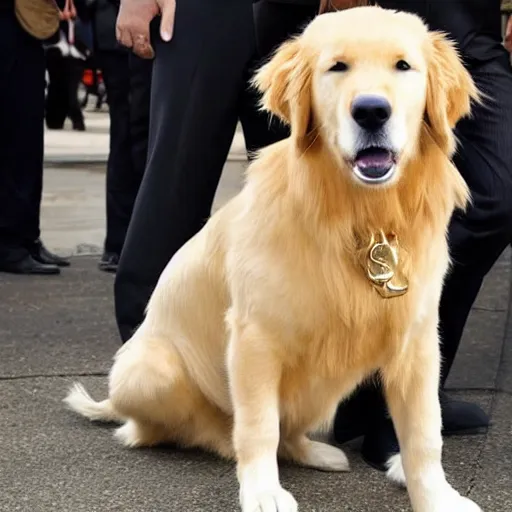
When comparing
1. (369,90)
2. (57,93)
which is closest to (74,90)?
(57,93)

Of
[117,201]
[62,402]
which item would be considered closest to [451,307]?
[62,402]

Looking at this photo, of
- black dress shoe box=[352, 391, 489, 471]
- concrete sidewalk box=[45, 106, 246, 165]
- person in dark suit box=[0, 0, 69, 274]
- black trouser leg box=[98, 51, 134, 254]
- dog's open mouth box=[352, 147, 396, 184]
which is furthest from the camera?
concrete sidewalk box=[45, 106, 246, 165]

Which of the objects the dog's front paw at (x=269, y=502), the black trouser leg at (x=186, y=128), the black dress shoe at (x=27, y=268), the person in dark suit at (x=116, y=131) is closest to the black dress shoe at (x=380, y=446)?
the dog's front paw at (x=269, y=502)

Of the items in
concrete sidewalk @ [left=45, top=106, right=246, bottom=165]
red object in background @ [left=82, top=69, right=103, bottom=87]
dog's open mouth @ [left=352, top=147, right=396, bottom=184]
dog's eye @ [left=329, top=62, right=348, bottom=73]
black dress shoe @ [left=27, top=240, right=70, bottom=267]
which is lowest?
red object in background @ [left=82, top=69, right=103, bottom=87]

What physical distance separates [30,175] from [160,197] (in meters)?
3.23

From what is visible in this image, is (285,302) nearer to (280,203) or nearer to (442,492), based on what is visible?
(280,203)

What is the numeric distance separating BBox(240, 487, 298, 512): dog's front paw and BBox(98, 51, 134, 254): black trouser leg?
164 inches

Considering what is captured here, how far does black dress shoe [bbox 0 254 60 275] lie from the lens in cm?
670

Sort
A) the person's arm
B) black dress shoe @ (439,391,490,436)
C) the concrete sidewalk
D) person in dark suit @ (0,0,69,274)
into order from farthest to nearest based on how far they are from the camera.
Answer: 1. the concrete sidewalk
2. person in dark suit @ (0,0,69,274)
3. black dress shoe @ (439,391,490,436)
4. the person's arm

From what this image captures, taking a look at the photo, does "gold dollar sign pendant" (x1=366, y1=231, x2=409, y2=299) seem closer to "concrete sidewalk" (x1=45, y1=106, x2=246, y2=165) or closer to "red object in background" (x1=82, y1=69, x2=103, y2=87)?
"concrete sidewalk" (x1=45, y1=106, x2=246, y2=165)

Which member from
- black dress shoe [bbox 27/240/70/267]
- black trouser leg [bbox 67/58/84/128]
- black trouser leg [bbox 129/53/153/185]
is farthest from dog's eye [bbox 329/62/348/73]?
black trouser leg [bbox 67/58/84/128]

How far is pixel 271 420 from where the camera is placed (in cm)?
285

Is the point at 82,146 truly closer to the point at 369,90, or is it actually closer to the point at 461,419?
the point at 461,419

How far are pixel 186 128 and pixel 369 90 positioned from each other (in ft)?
4.56
